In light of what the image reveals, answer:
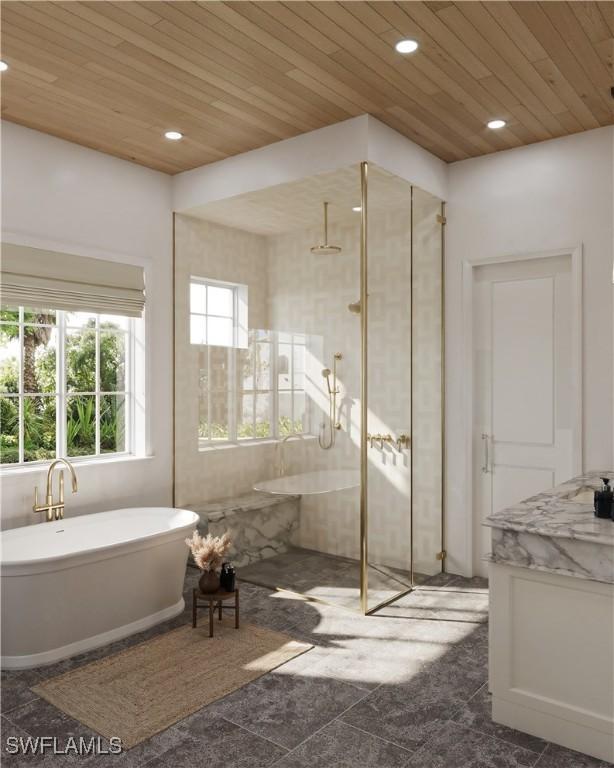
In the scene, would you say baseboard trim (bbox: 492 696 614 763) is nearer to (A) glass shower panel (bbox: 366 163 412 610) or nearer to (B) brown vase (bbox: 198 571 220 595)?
(A) glass shower panel (bbox: 366 163 412 610)

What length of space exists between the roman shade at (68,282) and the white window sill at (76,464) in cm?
98

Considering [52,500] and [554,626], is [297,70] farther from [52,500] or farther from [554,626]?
[52,500]

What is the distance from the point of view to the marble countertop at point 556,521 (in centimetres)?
222

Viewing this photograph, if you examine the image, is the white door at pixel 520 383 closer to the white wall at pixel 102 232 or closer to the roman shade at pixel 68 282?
the white wall at pixel 102 232

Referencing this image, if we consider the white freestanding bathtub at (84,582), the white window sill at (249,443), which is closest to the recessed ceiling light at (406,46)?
the white window sill at (249,443)

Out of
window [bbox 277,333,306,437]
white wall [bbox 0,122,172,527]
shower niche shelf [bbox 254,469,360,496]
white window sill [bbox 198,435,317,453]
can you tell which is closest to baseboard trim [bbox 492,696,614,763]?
shower niche shelf [bbox 254,469,360,496]

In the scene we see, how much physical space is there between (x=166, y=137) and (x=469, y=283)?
2.19m

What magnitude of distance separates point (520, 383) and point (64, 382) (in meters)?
2.96

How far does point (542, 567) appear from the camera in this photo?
2312mm

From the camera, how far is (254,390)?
4266 mm

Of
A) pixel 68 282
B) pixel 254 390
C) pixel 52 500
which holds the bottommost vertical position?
pixel 52 500

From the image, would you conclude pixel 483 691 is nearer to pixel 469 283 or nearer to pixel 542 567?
pixel 542 567

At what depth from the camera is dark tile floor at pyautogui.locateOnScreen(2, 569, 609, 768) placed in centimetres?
229

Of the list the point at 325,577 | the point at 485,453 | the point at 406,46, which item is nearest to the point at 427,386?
the point at 485,453
